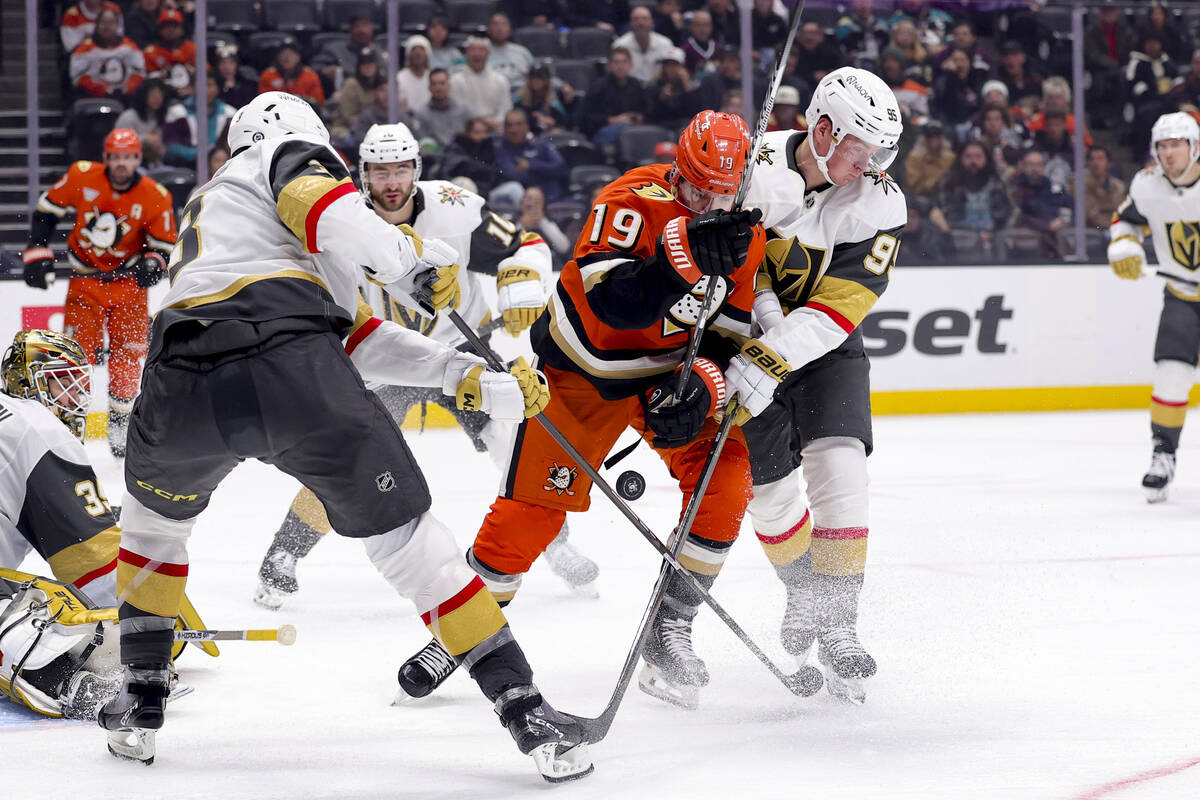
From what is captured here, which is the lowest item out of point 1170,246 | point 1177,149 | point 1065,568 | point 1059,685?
point 1065,568

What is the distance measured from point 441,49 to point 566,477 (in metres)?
5.71

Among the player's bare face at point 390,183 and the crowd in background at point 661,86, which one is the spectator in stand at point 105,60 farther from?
the player's bare face at point 390,183

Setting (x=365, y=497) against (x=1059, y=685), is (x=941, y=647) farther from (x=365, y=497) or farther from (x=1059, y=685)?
(x=365, y=497)

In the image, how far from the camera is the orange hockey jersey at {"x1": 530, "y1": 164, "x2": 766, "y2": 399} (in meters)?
2.58

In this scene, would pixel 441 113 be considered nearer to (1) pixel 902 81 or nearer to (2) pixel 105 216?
(2) pixel 105 216

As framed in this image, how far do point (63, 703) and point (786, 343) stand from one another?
1.56 meters

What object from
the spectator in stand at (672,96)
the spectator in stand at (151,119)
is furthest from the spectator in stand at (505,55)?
the spectator in stand at (151,119)

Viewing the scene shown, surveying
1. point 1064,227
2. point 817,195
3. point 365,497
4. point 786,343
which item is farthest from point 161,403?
point 1064,227

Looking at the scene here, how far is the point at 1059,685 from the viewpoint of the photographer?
2803mm

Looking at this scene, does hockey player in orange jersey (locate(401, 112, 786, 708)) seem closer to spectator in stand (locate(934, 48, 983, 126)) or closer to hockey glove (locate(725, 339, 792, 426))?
hockey glove (locate(725, 339, 792, 426))

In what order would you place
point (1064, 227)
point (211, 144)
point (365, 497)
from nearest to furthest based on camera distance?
point (365, 497)
point (211, 144)
point (1064, 227)

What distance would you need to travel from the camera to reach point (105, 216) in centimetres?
642

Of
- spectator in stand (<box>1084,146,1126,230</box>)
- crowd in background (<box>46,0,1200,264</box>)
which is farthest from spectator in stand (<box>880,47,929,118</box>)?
spectator in stand (<box>1084,146,1126,230</box>)

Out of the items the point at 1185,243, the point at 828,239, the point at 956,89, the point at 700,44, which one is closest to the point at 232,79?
the point at 700,44
